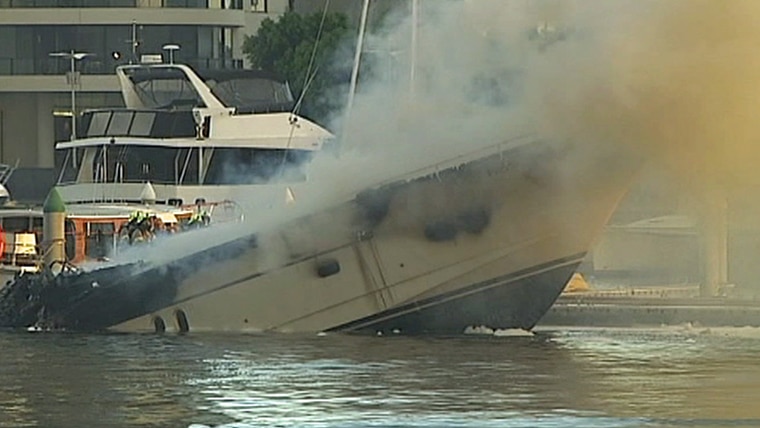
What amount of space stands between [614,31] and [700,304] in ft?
24.0

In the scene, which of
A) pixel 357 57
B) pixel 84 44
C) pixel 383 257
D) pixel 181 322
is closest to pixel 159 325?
pixel 181 322

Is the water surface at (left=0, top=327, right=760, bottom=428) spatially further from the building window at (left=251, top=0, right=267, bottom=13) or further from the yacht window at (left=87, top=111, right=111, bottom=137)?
the building window at (left=251, top=0, right=267, bottom=13)

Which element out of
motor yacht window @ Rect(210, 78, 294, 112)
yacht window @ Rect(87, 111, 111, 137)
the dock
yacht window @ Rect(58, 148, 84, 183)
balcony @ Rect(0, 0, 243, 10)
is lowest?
the dock

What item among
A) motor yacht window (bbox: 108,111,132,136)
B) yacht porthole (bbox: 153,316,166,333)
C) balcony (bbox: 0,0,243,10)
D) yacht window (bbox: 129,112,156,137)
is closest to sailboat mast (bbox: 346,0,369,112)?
yacht porthole (bbox: 153,316,166,333)

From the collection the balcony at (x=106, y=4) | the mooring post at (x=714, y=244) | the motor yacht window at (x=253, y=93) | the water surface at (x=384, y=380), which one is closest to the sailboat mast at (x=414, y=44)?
the water surface at (x=384, y=380)

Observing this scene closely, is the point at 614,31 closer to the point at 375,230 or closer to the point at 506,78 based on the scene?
the point at 506,78

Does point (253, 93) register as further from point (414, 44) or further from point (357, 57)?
point (414, 44)

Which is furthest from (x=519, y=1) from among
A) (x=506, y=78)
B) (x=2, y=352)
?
(x=2, y=352)

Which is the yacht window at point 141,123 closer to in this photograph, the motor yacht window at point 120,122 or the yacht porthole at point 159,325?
the motor yacht window at point 120,122

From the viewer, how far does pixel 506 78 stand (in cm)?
3173

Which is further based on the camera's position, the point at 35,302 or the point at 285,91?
the point at 285,91

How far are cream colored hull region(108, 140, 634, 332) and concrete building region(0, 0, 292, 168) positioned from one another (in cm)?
4948

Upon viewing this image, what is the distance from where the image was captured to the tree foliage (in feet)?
194

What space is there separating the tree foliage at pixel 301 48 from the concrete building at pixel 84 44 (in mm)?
5809
